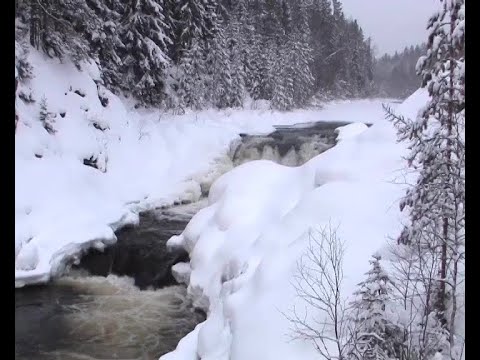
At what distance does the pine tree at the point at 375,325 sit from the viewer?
4.82m

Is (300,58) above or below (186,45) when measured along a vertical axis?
above

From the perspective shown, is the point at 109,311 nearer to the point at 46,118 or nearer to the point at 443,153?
the point at 443,153

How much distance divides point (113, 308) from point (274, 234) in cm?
372

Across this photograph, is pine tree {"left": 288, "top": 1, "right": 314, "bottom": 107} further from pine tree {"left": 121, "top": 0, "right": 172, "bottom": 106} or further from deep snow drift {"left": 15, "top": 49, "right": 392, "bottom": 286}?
pine tree {"left": 121, "top": 0, "right": 172, "bottom": 106}

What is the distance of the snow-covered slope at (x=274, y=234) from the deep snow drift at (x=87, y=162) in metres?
1.89

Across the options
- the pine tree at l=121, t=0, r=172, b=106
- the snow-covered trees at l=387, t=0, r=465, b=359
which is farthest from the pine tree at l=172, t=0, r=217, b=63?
the snow-covered trees at l=387, t=0, r=465, b=359

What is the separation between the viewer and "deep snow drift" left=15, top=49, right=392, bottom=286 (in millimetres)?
12023

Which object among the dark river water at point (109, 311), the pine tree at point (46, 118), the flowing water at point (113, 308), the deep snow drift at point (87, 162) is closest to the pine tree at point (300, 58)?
the deep snow drift at point (87, 162)

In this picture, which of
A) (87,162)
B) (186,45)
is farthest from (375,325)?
(186,45)

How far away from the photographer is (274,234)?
31.1ft

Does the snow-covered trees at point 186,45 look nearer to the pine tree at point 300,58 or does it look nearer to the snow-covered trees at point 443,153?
the pine tree at point 300,58

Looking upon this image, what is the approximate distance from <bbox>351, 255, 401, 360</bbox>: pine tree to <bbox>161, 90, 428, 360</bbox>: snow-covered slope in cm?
94

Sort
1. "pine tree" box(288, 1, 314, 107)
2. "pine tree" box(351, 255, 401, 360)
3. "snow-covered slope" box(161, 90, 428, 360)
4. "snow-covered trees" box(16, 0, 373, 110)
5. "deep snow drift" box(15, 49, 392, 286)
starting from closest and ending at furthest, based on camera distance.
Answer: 1. "pine tree" box(351, 255, 401, 360)
2. "snow-covered slope" box(161, 90, 428, 360)
3. "deep snow drift" box(15, 49, 392, 286)
4. "snow-covered trees" box(16, 0, 373, 110)
5. "pine tree" box(288, 1, 314, 107)

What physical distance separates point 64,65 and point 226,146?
8.72 metres
